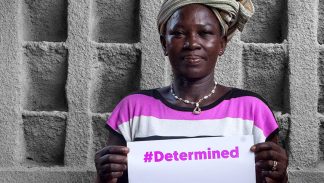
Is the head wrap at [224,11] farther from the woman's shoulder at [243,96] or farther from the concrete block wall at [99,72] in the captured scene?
the concrete block wall at [99,72]

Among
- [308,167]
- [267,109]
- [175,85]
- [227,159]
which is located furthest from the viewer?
[308,167]

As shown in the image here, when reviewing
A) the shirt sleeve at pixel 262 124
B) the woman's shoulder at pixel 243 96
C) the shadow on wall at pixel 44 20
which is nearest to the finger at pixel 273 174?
the shirt sleeve at pixel 262 124

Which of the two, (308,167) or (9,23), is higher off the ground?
(9,23)

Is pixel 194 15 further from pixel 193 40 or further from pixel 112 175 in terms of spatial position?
pixel 112 175

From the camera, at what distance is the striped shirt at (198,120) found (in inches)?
58.7

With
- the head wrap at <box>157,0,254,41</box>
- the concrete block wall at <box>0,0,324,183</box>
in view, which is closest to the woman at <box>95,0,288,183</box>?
the head wrap at <box>157,0,254,41</box>

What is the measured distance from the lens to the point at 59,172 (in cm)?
208

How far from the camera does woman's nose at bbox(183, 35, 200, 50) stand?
1.50m

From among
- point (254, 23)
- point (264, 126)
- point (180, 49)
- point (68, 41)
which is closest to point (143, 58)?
point (68, 41)

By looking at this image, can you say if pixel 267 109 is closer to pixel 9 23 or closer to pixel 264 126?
pixel 264 126

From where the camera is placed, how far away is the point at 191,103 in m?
1.58

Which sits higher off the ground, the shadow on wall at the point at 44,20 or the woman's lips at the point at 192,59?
the shadow on wall at the point at 44,20

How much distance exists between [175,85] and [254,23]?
0.66 m

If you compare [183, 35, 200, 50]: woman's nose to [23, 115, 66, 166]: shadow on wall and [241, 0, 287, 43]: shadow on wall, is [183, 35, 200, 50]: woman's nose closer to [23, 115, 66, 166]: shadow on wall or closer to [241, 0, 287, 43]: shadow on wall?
[241, 0, 287, 43]: shadow on wall
